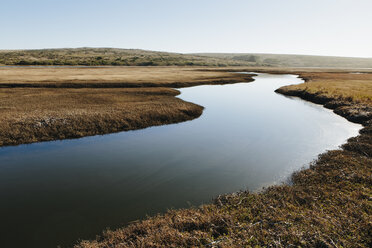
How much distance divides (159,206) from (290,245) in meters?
6.74

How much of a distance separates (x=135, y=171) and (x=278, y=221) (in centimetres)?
1006

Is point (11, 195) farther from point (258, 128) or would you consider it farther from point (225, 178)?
point (258, 128)

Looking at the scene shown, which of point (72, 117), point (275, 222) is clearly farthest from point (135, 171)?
point (72, 117)

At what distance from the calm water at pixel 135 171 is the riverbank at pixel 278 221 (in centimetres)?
192

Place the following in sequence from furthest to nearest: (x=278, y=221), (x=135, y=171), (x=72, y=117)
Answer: (x=72, y=117)
(x=135, y=171)
(x=278, y=221)

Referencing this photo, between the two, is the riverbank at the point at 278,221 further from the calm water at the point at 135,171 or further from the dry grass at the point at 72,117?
the dry grass at the point at 72,117

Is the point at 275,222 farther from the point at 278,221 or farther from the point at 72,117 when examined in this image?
the point at 72,117

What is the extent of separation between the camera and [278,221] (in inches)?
320

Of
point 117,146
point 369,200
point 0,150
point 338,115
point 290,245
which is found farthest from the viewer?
point 338,115

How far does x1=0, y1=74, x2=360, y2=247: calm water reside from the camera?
10.6m

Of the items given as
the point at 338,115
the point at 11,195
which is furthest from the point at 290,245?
the point at 338,115

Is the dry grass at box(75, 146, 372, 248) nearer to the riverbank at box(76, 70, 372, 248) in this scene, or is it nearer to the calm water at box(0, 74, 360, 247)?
the riverbank at box(76, 70, 372, 248)

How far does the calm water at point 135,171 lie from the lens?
1058cm

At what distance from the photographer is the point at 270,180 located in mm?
14055
